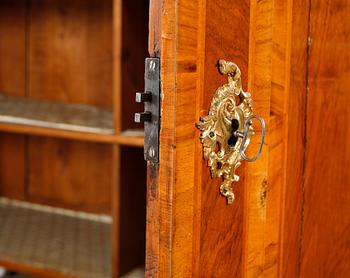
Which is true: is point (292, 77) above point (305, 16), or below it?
below

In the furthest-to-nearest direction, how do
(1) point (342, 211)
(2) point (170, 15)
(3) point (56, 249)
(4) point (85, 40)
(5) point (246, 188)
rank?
(4) point (85, 40), (3) point (56, 249), (1) point (342, 211), (5) point (246, 188), (2) point (170, 15)

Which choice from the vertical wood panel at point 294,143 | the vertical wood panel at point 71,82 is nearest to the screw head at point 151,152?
the vertical wood panel at point 294,143

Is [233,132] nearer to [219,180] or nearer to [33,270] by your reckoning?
[219,180]

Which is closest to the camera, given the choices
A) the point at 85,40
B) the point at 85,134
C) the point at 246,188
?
the point at 246,188

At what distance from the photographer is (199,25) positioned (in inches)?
42.8

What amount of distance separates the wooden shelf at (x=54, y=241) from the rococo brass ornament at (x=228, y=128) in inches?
38.1

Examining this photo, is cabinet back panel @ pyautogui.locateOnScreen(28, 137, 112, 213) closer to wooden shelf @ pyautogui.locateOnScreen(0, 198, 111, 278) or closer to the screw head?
wooden shelf @ pyautogui.locateOnScreen(0, 198, 111, 278)

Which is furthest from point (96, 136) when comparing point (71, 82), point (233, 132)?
point (233, 132)

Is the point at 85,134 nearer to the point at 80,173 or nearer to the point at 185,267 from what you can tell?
the point at 80,173

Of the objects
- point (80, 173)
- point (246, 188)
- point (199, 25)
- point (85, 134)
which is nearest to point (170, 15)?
point (199, 25)

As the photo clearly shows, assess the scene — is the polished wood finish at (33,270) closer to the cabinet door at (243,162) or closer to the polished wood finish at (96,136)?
the polished wood finish at (96,136)

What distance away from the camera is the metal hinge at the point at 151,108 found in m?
1.06

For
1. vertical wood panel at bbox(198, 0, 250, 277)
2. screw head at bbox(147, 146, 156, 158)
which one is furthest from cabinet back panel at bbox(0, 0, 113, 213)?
screw head at bbox(147, 146, 156, 158)

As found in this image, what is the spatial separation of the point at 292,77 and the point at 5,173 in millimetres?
1713
